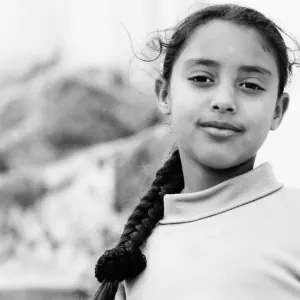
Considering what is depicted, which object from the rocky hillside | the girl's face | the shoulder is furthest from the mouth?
the rocky hillside

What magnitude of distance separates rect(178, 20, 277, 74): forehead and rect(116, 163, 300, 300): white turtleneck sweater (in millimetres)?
157

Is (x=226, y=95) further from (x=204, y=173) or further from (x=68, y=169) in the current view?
(x=68, y=169)

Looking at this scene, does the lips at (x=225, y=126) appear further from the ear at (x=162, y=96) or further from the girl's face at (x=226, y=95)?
the ear at (x=162, y=96)

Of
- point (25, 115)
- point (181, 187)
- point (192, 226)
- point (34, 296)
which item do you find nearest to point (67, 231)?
point (34, 296)

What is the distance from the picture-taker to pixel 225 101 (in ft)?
2.54

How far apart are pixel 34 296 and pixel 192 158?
1.56 metres

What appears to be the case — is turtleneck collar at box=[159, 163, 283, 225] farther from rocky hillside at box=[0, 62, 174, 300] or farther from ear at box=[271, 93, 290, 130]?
rocky hillside at box=[0, 62, 174, 300]

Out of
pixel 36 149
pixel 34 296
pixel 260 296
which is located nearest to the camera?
pixel 260 296

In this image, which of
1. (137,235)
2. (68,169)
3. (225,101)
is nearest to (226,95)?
(225,101)

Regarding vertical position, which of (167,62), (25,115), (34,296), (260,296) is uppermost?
(25,115)

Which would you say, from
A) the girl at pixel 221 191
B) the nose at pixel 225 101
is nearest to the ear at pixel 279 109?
the girl at pixel 221 191

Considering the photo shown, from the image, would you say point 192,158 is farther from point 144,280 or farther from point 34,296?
point 34,296

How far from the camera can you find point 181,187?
973 mm

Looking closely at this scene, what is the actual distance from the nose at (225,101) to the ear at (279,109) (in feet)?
0.35
